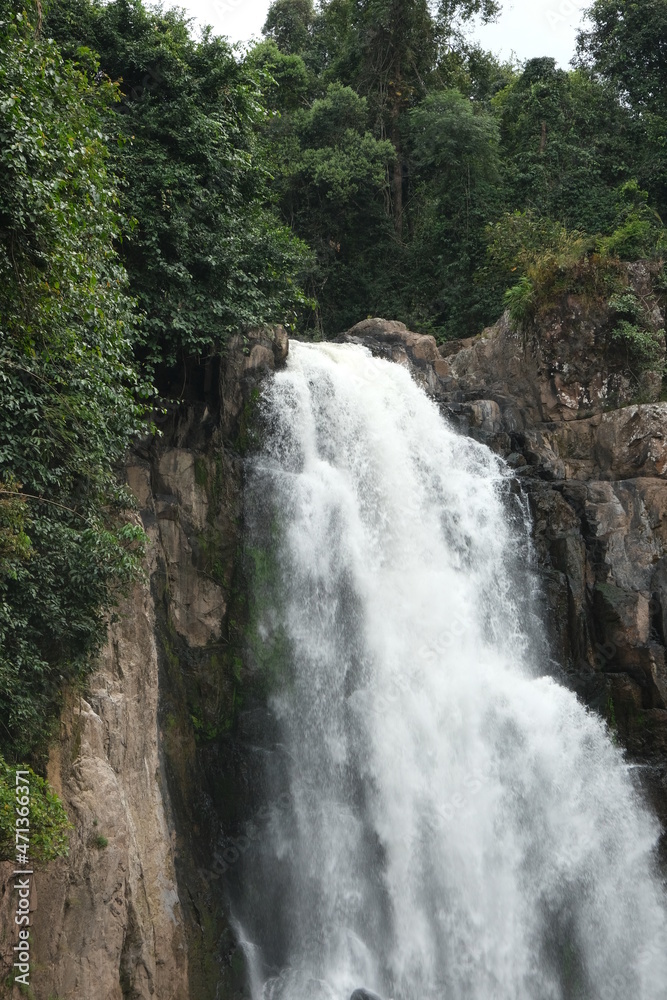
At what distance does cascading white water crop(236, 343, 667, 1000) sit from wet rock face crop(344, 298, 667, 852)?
0.86m

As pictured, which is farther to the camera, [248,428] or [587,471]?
[587,471]

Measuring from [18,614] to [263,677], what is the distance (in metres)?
5.18

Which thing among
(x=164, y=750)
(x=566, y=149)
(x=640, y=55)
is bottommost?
(x=164, y=750)

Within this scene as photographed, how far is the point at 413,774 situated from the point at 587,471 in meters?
8.14

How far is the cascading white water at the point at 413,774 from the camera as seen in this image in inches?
502

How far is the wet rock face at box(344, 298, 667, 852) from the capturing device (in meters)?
15.5

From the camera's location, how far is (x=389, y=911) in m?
12.8

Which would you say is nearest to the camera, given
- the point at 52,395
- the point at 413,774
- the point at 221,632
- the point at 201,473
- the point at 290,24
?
the point at 52,395

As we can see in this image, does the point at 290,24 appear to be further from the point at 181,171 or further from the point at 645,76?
the point at 181,171

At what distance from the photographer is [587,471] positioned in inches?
732

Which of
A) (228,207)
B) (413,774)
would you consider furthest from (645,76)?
(413,774)

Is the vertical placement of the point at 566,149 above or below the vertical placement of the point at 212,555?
above

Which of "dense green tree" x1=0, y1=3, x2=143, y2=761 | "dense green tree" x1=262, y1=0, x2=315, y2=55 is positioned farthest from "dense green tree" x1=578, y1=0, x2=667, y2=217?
"dense green tree" x1=0, y1=3, x2=143, y2=761

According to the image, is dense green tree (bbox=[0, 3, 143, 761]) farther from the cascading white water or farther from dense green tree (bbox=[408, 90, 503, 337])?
dense green tree (bbox=[408, 90, 503, 337])
